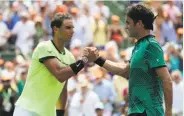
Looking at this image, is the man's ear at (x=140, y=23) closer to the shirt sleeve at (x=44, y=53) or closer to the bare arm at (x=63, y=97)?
the shirt sleeve at (x=44, y=53)

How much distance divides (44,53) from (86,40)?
434 inches

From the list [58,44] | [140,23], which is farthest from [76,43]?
[140,23]

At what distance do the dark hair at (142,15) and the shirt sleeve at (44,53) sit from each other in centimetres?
138

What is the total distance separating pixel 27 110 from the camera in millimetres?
8617

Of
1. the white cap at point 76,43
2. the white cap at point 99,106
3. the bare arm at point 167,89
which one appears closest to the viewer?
the bare arm at point 167,89

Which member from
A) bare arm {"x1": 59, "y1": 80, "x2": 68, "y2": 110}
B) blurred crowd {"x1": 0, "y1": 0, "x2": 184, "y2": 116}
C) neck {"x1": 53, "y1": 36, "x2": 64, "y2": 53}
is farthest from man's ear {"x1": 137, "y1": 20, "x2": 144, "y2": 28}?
blurred crowd {"x1": 0, "y1": 0, "x2": 184, "y2": 116}

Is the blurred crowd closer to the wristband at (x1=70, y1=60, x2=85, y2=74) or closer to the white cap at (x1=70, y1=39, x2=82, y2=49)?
the white cap at (x1=70, y1=39, x2=82, y2=49)

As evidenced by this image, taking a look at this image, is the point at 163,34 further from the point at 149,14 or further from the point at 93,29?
the point at 149,14

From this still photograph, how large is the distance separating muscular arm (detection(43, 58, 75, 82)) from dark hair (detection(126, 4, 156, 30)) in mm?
1190

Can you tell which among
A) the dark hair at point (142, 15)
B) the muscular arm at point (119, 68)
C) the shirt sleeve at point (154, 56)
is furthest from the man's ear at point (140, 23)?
the muscular arm at point (119, 68)

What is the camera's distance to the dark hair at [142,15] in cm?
745

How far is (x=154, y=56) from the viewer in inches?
289

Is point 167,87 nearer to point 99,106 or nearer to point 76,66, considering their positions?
point 76,66

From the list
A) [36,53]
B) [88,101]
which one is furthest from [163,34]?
[36,53]
